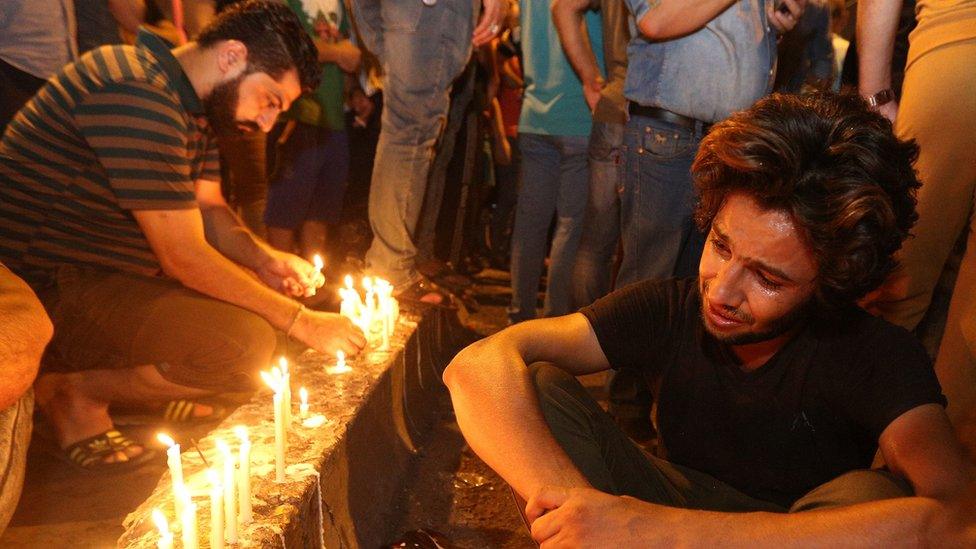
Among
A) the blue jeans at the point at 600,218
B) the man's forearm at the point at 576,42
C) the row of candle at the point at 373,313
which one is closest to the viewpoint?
the row of candle at the point at 373,313

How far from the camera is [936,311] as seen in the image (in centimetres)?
386

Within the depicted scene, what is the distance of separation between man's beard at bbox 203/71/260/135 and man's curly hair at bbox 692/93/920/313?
7.10ft

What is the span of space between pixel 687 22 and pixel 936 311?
72.0 inches

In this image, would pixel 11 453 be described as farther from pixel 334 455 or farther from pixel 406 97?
pixel 406 97

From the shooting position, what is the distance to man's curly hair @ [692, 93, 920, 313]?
2.02 metres

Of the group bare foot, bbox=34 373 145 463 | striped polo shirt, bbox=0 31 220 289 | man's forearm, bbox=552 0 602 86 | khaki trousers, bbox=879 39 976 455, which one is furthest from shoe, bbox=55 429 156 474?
khaki trousers, bbox=879 39 976 455

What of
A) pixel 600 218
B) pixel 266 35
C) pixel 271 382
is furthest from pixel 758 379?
pixel 266 35

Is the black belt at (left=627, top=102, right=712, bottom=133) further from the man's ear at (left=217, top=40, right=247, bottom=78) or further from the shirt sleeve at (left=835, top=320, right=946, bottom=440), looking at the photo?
the man's ear at (left=217, top=40, right=247, bottom=78)

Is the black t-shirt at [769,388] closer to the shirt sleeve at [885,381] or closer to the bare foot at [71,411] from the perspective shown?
the shirt sleeve at [885,381]

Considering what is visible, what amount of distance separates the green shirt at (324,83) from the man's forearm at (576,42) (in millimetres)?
1683

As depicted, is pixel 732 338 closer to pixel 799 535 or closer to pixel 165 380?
pixel 799 535

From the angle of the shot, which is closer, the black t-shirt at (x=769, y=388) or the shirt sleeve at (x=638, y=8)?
the black t-shirt at (x=769, y=388)

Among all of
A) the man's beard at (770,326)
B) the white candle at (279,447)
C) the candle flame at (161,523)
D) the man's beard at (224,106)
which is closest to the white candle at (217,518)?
the candle flame at (161,523)

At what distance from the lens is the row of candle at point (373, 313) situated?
3.73 m
